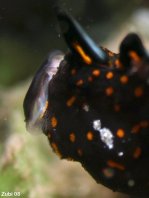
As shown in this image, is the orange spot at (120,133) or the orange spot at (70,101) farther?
the orange spot at (70,101)

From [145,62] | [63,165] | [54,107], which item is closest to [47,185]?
[63,165]

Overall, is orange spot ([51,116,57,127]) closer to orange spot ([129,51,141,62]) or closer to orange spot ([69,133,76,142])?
orange spot ([69,133,76,142])

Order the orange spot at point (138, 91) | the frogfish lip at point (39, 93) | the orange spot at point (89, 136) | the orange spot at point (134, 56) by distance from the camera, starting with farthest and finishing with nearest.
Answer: the frogfish lip at point (39, 93) → the orange spot at point (89, 136) → the orange spot at point (138, 91) → the orange spot at point (134, 56)

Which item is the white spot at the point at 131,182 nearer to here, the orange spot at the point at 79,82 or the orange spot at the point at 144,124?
the orange spot at the point at 144,124

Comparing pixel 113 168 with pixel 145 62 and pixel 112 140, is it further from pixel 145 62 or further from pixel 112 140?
pixel 145 62

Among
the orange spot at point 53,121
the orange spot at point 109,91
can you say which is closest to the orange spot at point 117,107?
the orange spot at point 109,91

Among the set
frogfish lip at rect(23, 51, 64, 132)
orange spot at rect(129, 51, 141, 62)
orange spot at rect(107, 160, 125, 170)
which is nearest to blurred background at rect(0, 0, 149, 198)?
frogfish lip at rect(23, 51, 64, 132)
